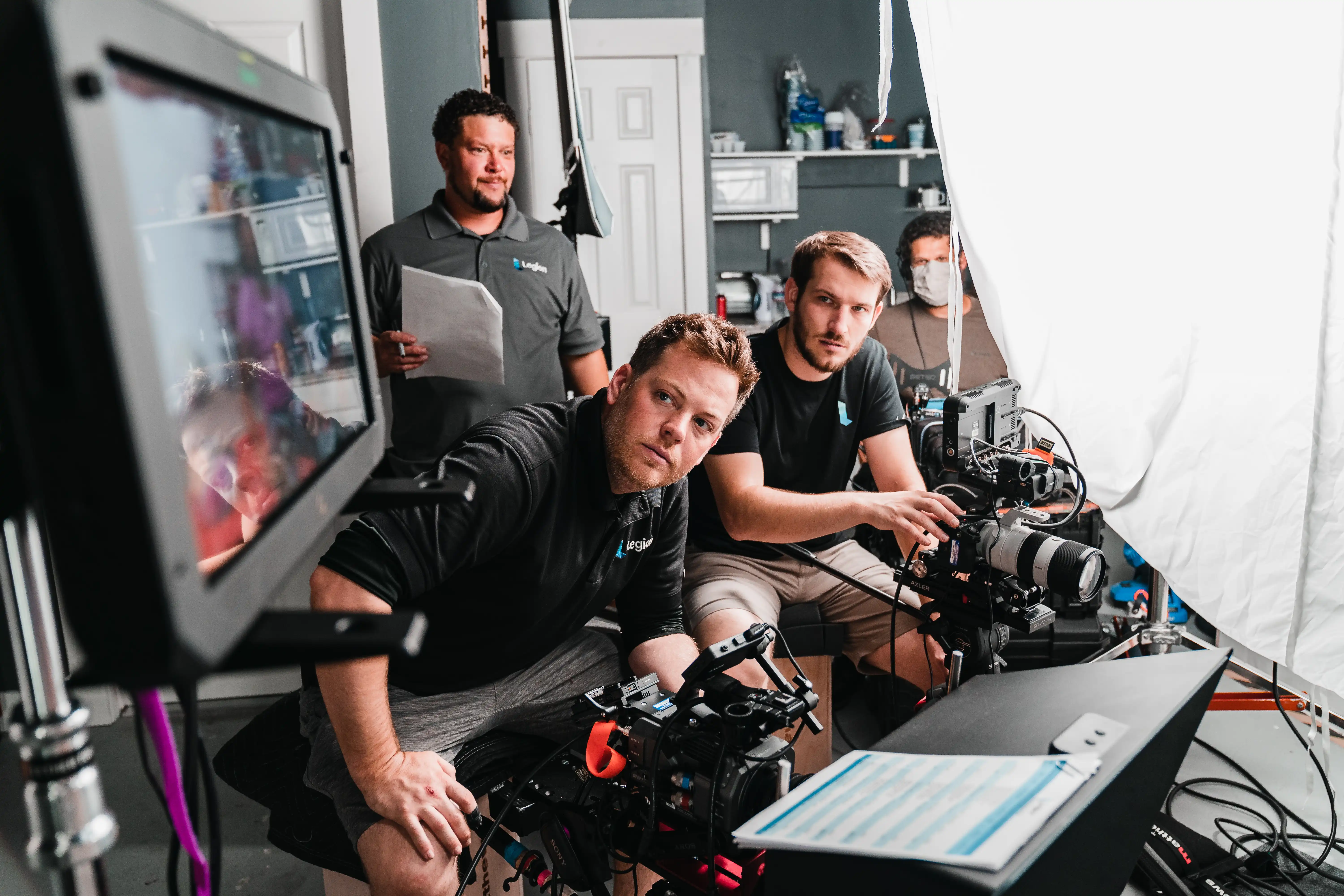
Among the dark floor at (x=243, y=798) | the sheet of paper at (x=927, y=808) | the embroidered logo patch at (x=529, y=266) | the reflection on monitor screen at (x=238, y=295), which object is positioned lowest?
the dark floor at (x=243, y=798)

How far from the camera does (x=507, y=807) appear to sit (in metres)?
1.09

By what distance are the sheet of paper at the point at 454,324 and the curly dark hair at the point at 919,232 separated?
1786 mm

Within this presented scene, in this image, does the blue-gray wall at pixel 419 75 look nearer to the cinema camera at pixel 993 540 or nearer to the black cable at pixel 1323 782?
the cinema camera at pixel 993 540

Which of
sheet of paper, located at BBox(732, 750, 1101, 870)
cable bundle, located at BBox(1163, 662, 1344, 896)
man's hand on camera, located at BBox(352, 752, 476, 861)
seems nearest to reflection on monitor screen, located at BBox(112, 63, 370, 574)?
sheet of paper, located at BBox(732, 750, 1101, 870)

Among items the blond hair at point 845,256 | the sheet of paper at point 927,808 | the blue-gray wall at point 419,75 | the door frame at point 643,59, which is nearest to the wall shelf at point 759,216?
the door frame at point 643,59

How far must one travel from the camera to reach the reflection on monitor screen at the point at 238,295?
393mm

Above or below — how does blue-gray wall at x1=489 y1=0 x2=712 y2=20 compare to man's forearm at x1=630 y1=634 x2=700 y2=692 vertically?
above

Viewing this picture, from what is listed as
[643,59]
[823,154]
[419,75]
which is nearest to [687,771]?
[419,75]

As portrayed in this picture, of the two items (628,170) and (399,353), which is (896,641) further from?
(628,170)

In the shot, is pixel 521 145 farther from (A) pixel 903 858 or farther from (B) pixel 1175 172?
(A) pixel 903 858

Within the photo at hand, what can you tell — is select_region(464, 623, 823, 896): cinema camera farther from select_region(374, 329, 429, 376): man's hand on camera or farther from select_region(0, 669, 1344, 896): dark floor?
select_region(374, 329, 429, 376): man's hand on camera

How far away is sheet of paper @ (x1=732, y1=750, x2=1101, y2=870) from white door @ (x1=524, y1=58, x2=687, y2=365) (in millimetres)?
3084

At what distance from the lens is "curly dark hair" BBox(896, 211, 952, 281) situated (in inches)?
124

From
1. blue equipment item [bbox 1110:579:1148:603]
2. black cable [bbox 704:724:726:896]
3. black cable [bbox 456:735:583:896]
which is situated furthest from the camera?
blue equipment item [bbox 1110:579:1148:603]
